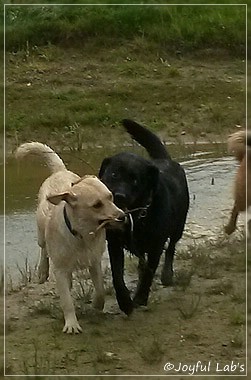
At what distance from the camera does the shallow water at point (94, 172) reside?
20.6 ft

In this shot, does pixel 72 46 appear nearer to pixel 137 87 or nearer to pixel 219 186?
pixel 137 87

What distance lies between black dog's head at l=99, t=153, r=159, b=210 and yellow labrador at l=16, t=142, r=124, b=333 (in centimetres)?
18

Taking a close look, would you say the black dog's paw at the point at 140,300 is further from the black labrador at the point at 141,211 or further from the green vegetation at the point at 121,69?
the green vegetation at the point at 121,69

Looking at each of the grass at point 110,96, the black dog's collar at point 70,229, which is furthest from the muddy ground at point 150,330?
the grass at point 110,96

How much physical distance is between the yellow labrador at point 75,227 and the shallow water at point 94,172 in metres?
0.98

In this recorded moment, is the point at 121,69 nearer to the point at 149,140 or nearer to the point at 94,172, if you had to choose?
the point at 94,172

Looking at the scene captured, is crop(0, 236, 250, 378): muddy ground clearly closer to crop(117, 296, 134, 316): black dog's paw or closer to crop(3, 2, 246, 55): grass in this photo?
crop(117, 296, 134, 316): black dog's paw

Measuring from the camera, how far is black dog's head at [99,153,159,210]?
4.64m

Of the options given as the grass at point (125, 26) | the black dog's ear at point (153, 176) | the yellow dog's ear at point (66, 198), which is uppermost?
the yellow dog's ear at point (66, 198)

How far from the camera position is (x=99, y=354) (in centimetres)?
425

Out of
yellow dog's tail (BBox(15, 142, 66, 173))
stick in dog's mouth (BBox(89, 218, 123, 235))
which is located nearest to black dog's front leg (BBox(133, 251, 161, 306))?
stick in dog's mouth (BBox(89, 218, 123, 235))

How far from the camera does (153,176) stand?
4.83m

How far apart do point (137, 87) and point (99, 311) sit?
21.2 feet

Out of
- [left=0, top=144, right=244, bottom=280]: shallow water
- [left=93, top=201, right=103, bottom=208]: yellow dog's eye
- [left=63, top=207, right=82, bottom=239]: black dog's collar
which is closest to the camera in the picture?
[left=93, top=201, right=103, bottom=208]: yellow dog's eye
